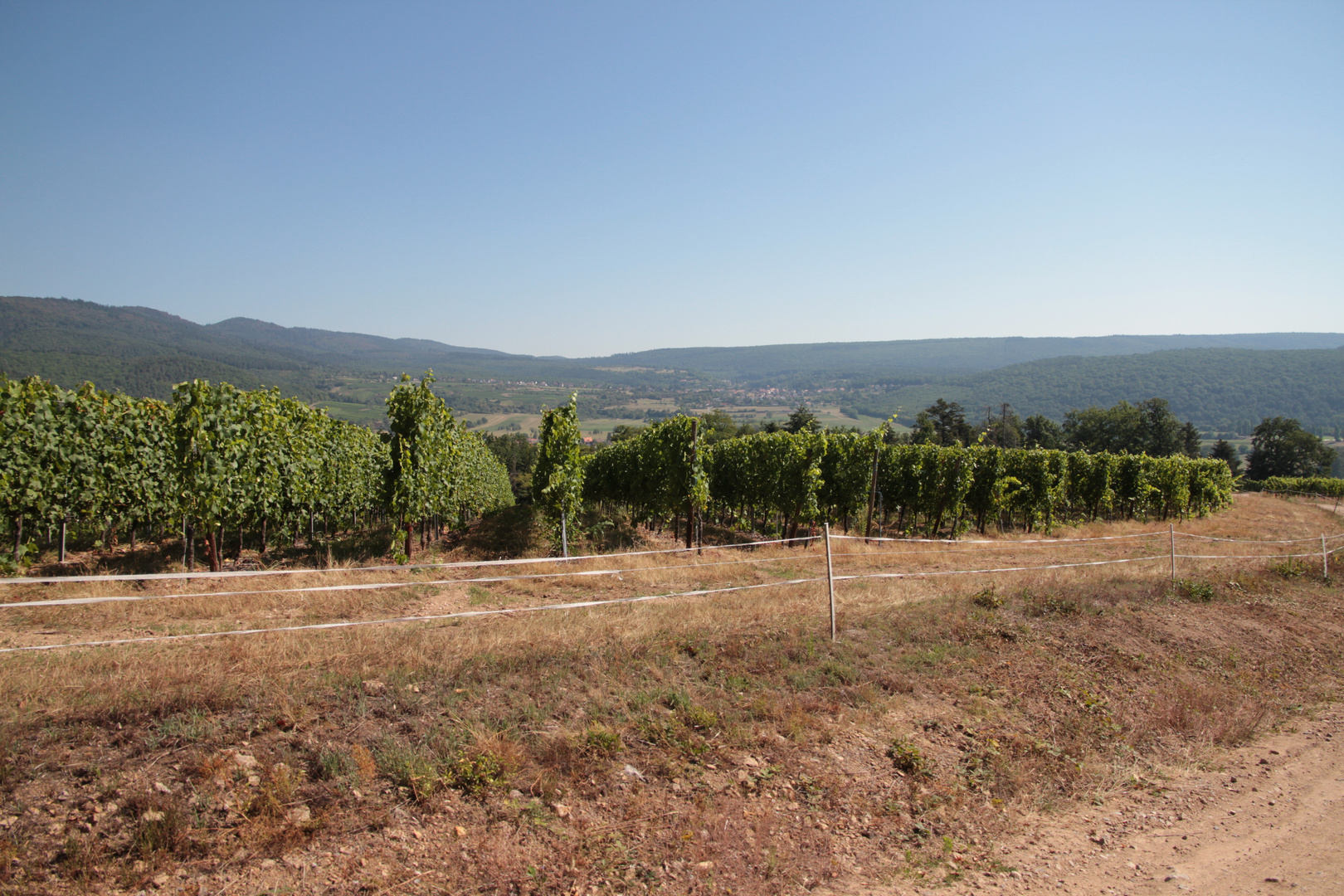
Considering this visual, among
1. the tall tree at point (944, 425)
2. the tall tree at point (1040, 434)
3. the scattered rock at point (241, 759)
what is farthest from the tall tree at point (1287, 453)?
the scattered rock at point (241, 759)

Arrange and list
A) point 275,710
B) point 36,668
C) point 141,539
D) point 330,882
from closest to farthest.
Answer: point 330,882
point 275,710
point 36,668
point 141,539

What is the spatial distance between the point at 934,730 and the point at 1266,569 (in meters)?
13.4

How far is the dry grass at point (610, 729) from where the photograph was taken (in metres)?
4.08

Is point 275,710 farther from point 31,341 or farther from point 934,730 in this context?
point 31,341

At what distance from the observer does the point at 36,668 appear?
5637 millimetres

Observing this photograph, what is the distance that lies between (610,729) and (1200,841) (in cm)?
484

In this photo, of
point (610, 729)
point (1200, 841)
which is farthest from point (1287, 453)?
point (610, 729)

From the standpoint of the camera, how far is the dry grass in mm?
4078

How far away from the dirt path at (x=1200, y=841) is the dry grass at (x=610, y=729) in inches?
11.8

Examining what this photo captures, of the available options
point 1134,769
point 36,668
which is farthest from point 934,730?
point 36,668

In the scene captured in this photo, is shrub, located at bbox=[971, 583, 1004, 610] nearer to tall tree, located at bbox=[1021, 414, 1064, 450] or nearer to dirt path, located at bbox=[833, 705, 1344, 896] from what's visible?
dirt path, located at bbox=[833, 705, 1344, 896]

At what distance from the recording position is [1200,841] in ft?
16.5

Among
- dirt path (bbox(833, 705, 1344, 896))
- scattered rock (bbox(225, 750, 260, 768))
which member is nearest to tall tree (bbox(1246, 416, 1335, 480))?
dirt path (bbox(833, 705, 1344, 896))

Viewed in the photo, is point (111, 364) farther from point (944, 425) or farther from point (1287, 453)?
point (1287, 453)
